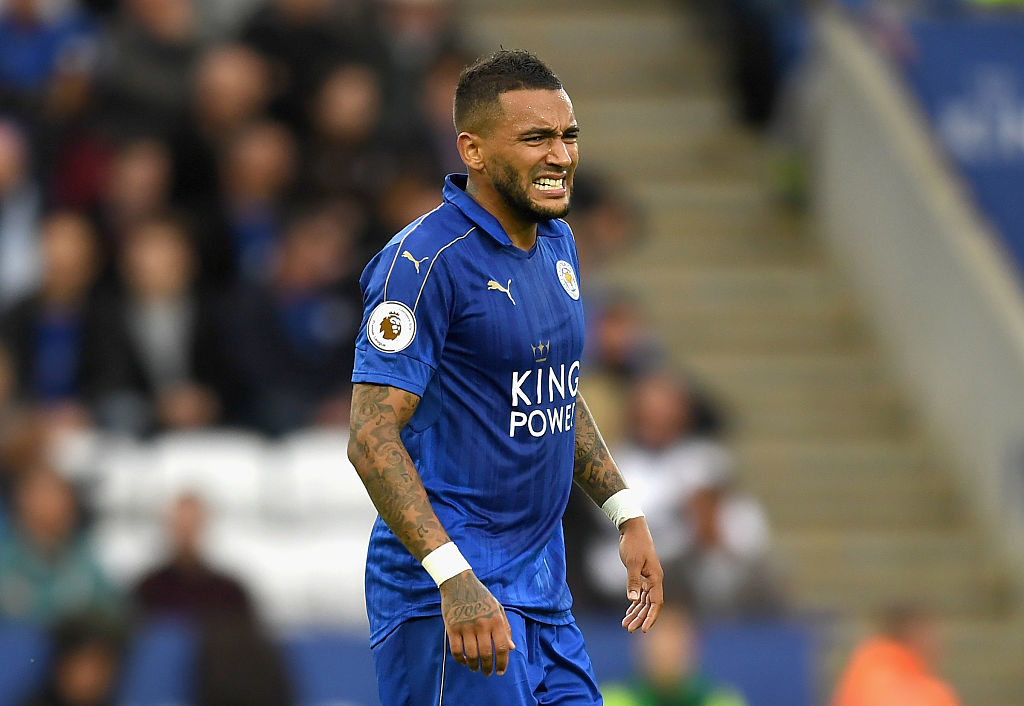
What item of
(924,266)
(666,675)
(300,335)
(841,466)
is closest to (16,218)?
(300,335)

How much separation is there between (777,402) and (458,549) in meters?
8.30

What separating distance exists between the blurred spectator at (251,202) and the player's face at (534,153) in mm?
6221

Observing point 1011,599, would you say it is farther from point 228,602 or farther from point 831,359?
point 228,602

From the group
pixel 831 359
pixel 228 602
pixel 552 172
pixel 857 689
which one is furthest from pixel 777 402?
pixel 552 172

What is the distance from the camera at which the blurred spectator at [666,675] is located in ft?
27.6

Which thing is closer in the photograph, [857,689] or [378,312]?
[378,312]

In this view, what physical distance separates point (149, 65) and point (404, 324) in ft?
24.4

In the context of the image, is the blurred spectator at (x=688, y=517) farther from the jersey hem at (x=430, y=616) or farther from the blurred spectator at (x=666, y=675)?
the jersey hem at (x=430, y=616)

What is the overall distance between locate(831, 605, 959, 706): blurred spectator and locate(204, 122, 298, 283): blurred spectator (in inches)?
153

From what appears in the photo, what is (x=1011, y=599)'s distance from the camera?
10977mm

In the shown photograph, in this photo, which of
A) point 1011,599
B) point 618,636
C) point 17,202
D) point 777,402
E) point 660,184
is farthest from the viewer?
point 660,184

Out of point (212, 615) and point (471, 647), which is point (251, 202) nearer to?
point (212, 615)

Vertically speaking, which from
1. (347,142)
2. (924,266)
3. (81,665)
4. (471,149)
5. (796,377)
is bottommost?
(81,665)

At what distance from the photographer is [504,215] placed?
411 cm
